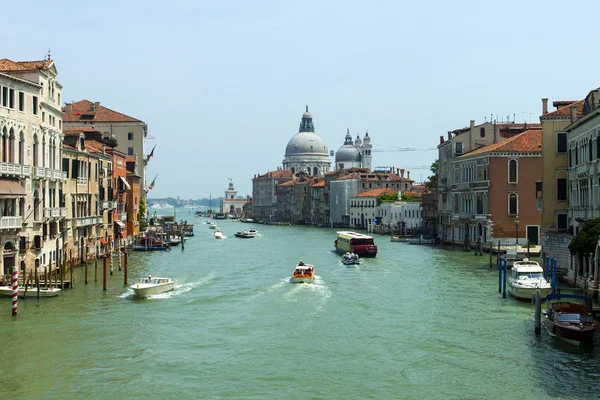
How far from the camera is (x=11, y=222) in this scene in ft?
82.5

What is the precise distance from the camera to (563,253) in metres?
28.6

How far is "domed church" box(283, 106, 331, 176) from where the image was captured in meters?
152

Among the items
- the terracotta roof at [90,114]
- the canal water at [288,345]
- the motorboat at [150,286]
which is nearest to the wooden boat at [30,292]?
the canal water at [288,345]

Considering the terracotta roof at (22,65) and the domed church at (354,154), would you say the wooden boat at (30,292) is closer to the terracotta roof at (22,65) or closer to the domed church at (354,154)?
the terracotta roof at (22,65)

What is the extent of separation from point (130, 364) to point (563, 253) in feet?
58.6

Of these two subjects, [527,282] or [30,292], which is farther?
[527,282]

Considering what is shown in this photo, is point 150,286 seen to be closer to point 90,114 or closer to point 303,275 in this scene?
point 303,275

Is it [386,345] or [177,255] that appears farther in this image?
[177,255]

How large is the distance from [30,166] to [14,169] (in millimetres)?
1354

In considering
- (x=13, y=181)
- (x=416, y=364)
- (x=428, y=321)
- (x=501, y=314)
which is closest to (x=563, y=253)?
(x=501, y=314)

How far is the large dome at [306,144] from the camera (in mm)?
152875

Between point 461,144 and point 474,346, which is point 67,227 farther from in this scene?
point 461,144

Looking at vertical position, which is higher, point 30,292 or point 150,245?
point 150,245

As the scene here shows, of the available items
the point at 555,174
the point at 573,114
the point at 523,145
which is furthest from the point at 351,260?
the point at 573,114
